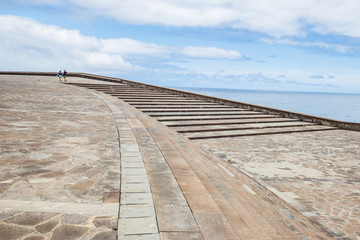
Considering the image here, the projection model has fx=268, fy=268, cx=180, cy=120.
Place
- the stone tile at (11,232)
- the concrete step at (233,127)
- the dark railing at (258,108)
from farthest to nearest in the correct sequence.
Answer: the dark railing at (258,108) → the concrete step at (233,127) → the stone tile at (11,232)

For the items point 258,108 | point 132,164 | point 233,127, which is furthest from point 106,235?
point 258,108

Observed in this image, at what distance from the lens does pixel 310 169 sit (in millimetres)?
6746

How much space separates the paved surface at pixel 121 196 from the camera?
2.54 meters

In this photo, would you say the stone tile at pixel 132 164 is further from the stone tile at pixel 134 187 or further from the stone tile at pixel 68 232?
the stone tile at pixel 68 232

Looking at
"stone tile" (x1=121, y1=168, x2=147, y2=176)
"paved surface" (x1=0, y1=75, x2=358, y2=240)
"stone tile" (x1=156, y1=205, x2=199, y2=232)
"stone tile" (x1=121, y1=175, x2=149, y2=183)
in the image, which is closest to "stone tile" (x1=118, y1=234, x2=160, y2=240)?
"paved surface" (x1=0, y1=75, x2=358, y2=240)

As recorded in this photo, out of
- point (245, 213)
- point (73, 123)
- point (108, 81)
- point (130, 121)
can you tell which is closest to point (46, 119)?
point (73, 123)

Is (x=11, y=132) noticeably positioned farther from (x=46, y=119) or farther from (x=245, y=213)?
(x=245, y=213)

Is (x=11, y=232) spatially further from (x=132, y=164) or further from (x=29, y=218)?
(x=132, y=164)

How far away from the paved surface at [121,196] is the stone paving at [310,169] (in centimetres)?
41

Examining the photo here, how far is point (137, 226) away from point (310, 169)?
5.58 metres

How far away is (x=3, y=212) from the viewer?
2.63 metres

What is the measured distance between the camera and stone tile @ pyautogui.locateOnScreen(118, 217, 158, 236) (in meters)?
2.48

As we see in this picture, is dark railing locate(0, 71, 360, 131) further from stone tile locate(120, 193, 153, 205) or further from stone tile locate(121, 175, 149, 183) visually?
stone tile locate(120, 193, 153, 205)

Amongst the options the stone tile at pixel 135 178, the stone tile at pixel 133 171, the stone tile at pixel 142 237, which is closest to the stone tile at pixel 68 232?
the stone tile at pixel 142 237
